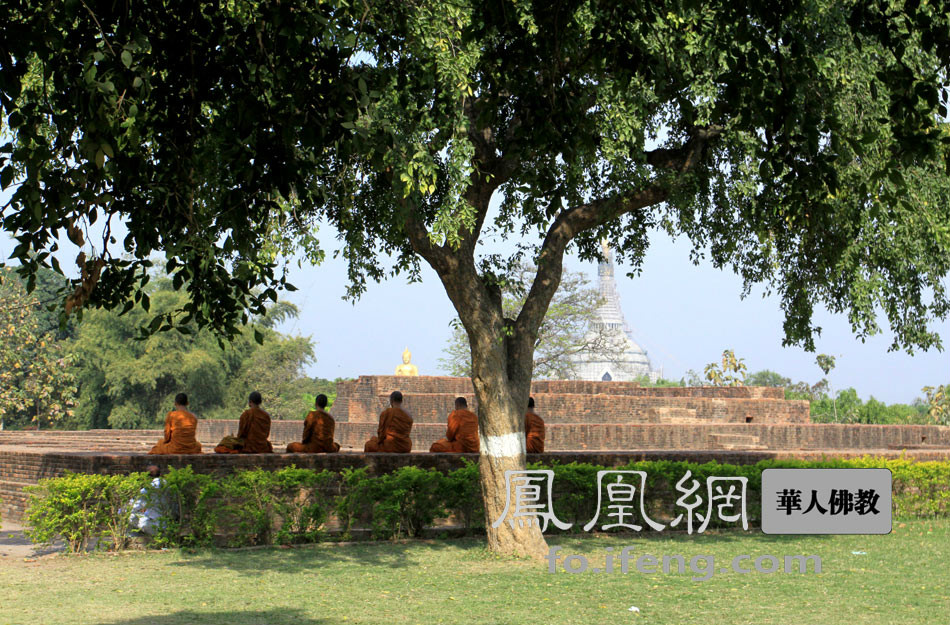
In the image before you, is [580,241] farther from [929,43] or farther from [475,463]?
[929,43]

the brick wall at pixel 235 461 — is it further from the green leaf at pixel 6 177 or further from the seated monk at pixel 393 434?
the green leaf at pixel 6 177

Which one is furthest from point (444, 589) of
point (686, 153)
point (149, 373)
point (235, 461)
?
point (149, 373)

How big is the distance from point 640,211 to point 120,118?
7946 millimetres

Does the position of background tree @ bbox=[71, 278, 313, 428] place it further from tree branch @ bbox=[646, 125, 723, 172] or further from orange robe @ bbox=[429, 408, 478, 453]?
tree branch @ bbox=[646, 125, 723, 172]

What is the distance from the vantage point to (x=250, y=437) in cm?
1264

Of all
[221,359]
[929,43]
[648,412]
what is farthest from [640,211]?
[221,359]

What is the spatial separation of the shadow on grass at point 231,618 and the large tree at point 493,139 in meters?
2.73

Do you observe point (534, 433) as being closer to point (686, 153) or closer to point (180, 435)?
point (686, 153)

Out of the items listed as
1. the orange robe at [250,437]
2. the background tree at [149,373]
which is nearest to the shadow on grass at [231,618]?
the orange robe at [250,437]

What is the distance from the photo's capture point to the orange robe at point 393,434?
521 inches

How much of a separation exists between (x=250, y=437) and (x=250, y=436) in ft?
0.04

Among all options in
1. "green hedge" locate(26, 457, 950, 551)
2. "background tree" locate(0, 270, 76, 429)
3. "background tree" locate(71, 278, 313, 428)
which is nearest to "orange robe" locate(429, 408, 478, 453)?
"green hedge" locate(26, 457, 950, 551)

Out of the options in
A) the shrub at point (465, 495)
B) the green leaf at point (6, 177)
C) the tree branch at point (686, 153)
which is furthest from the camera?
the shrub at point (465, 495)

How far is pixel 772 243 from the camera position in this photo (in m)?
11.9
